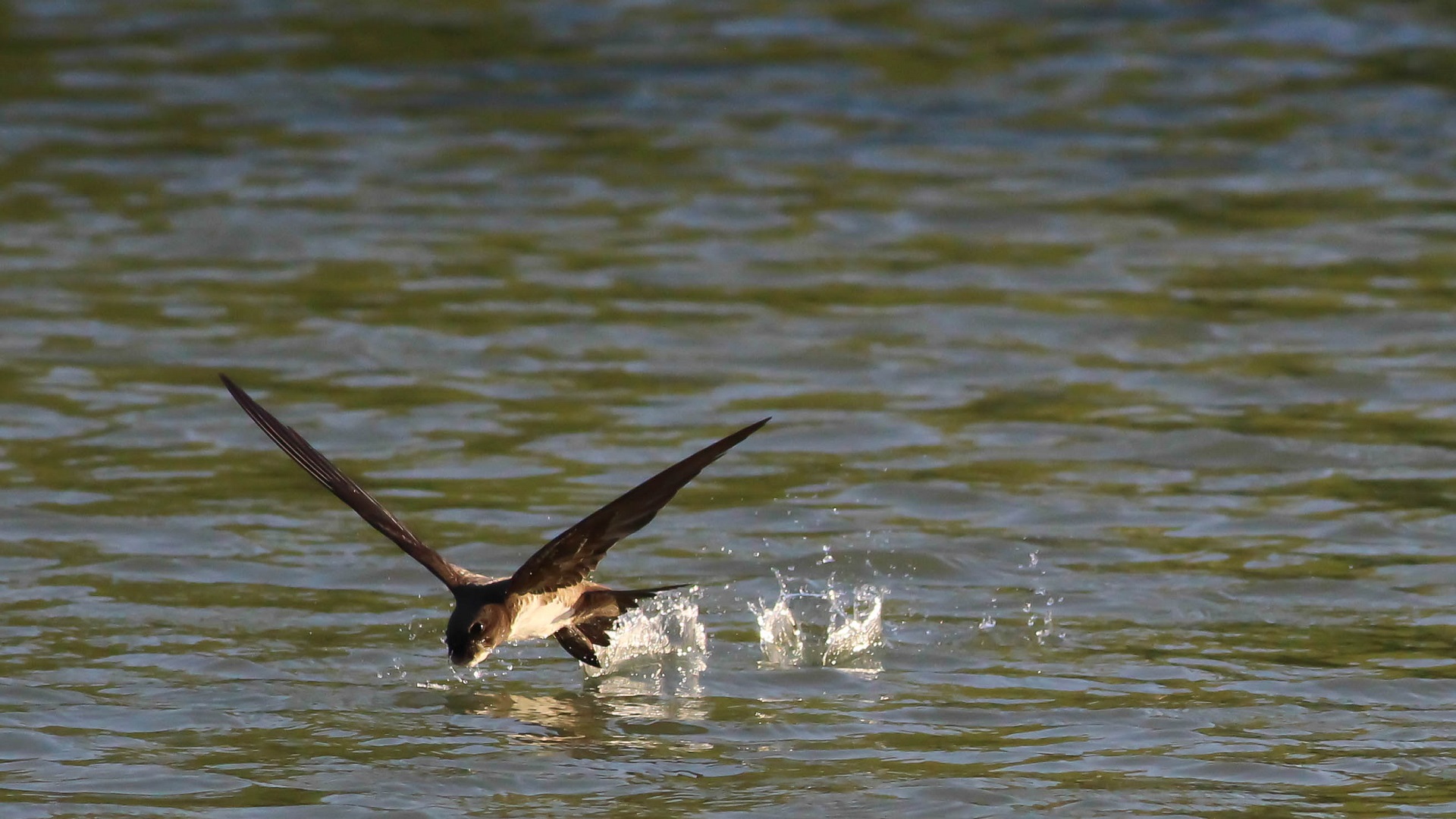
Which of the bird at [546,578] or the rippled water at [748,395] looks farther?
the rippled water at [748,395]

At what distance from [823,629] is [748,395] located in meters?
2.73

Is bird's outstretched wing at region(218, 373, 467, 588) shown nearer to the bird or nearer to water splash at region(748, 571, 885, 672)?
the bird

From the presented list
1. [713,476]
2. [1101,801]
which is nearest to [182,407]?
[713,476]

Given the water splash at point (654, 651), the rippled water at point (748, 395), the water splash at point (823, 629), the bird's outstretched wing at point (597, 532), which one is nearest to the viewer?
the bird's outstretched wing at point (597, 532)

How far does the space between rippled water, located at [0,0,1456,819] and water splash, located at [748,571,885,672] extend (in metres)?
0.07

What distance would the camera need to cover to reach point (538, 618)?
6.35m

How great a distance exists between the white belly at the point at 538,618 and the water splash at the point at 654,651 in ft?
1.30

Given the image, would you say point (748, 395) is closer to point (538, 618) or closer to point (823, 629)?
point (823, 629)

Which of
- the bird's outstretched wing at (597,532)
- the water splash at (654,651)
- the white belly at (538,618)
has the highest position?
the bird's outstretched wing at (597,532)

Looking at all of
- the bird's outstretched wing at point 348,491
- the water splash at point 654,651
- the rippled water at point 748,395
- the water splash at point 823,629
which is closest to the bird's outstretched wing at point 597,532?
the bird's outstretched wing at point 348,491

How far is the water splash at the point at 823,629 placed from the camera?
703 centimetres

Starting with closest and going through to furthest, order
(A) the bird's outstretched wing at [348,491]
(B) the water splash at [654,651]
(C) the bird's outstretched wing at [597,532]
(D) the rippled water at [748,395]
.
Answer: (C) the bird's outstretched wing at [597,532], (D) the rippled water at [748,395], (A) the bird's outstretched wing at [348,491], (B) the water splash at [654,651]

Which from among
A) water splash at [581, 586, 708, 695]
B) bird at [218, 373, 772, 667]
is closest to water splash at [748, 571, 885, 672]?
water splash at [581, 586, 708, 695]

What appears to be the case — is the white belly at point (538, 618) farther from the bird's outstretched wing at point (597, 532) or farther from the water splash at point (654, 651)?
the water splash at point (654, 651)
